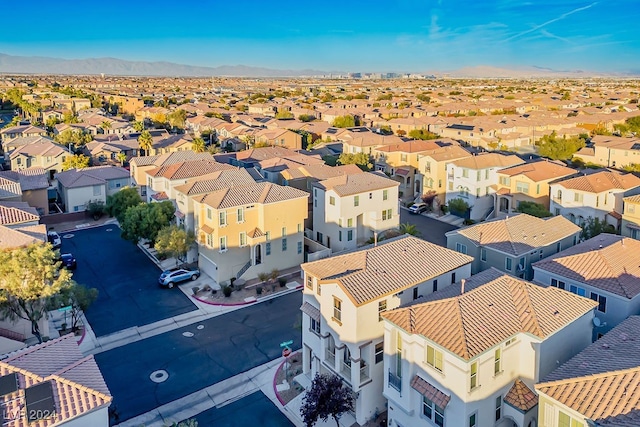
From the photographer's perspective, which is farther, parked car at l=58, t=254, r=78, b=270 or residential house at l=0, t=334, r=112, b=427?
parked car at l=58, t=254, r=78, b=270

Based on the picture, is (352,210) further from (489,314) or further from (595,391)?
(595,391)

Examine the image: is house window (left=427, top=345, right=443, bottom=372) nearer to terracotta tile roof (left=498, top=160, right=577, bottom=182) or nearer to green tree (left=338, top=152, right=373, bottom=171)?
terracotta tile roof (left=498, top=160, right=577, bottom=182)

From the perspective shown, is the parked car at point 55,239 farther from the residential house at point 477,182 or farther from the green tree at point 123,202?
the residential house at point 477,182

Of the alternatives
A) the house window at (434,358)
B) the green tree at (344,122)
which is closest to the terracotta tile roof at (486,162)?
the house window at (434,358)

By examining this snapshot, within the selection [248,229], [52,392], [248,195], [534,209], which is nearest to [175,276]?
[248,229]

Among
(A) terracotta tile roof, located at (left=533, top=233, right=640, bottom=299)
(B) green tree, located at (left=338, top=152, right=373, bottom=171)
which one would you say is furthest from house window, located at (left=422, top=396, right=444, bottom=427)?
(B) green tree, located at (left=338, top=152, right=373, bottom=171)

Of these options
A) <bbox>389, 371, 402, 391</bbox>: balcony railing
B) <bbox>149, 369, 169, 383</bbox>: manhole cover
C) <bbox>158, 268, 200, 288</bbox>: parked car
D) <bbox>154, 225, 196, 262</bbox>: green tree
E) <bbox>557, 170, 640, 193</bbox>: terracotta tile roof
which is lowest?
<bbox>149, 369, 169, 383</bbox>: manhole cover

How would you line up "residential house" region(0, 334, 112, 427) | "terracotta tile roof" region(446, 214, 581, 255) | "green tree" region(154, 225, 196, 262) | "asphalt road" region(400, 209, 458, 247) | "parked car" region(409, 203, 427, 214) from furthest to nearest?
1. "parked car" region(409, 203, 427, 214)
2. "asphalt road" region(400, 209, 458, 247)
3. "green tree" region(154, 225, 196, 262)
4. "terracotta tile roof" region(446, 214, 581, 255)
5. "residential house" region(0, 334, 112, 427)

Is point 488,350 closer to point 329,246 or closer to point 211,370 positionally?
point 211,370
